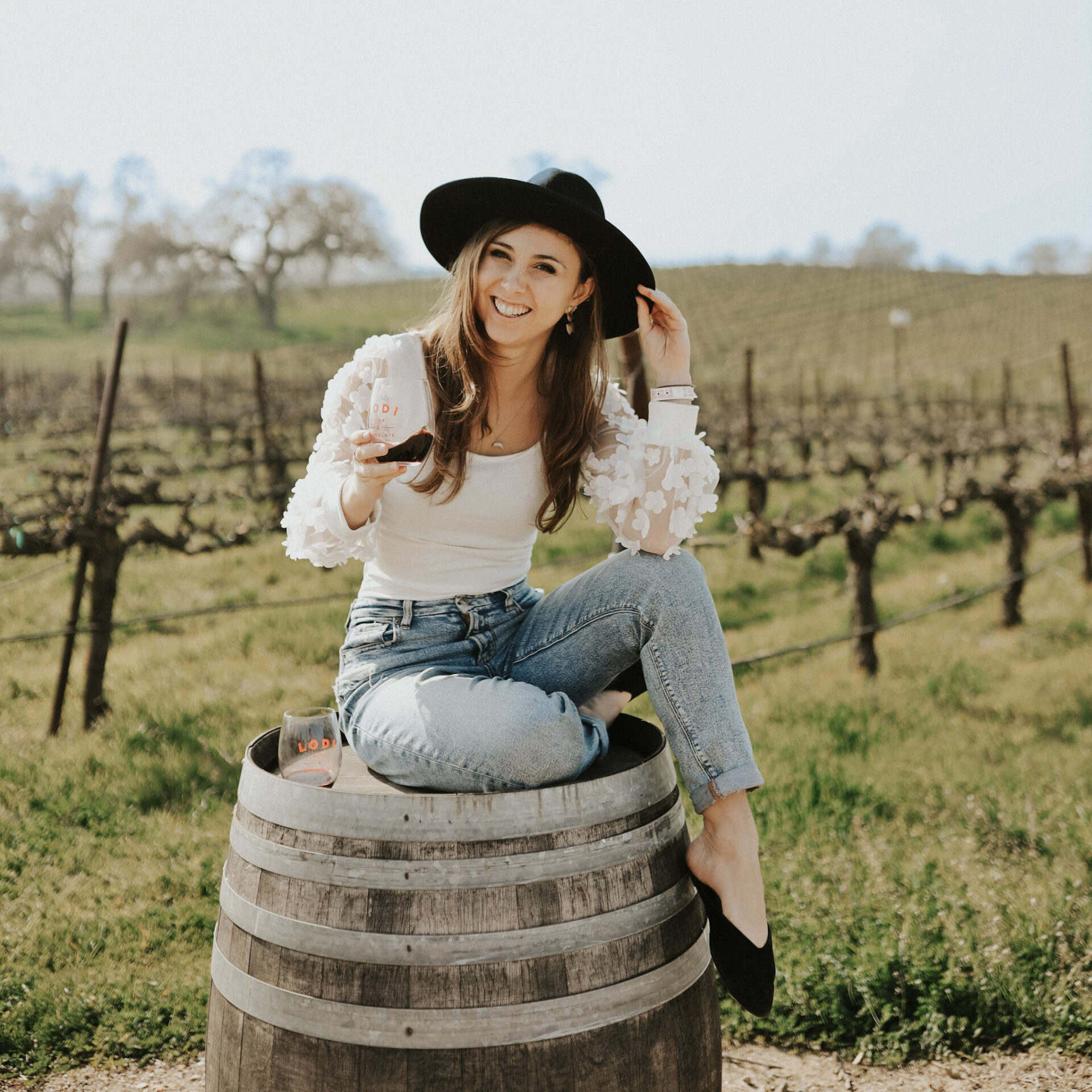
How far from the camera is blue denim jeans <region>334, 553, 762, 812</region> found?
1757mm

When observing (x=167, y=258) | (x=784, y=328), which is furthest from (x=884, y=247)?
(x=167, y=258)

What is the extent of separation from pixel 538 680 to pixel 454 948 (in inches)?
25.2

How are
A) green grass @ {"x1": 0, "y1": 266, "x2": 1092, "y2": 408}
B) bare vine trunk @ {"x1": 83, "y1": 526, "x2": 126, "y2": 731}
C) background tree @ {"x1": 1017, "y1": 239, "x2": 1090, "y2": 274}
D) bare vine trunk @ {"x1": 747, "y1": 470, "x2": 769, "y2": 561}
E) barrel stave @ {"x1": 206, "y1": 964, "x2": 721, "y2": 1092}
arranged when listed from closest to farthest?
barrel stave @ {"x1": 206, "y1": 964, "x2": 721, "y2": 1092}, bare vine trunk @ {"x1": 83, "y1": 526, "x2": 126, "y2": 731}, bare vine trunk @ {"x1": 747, "y1": 470, "x2": 769, "y2": 561}, green grass @ {"x1": 0, "y1": 266, "x2": 1092, "y2": 408}, background tree @ {"x1": 1017, "y1": 239, "x2": 1090, "y2": 274}

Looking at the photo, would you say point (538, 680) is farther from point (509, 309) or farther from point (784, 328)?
point (784, 328)

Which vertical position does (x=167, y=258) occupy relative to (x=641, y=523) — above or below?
above

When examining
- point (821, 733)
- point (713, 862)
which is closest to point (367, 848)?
point (713, 862)

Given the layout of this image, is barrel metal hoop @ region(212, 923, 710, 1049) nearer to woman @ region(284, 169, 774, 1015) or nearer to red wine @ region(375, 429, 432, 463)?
woman @ region(284, 169, 774, 1015)

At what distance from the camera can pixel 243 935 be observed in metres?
1.68

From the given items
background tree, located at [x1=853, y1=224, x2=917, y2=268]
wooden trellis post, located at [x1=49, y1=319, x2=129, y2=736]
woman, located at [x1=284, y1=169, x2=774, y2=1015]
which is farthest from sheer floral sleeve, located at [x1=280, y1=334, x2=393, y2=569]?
background tree, located at [x1=853, y1=224, x2=917, y2=268]

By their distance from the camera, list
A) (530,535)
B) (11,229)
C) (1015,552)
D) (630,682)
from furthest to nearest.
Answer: (11,229)
(1015,552)
(530,535)
(630,682)

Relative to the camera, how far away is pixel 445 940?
1.53 m

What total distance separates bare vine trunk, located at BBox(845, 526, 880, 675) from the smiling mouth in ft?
12.8

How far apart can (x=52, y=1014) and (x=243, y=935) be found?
131 cm

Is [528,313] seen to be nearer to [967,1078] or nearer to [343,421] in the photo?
[343,421]
